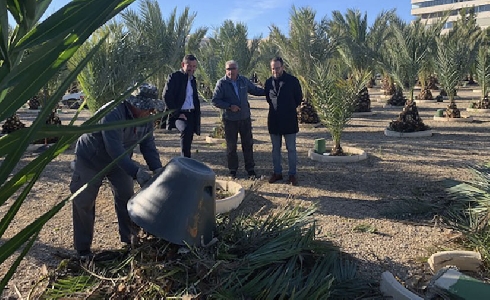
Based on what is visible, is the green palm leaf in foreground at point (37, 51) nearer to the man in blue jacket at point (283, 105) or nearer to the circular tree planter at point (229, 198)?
the circular tree planter at point (229, 198)

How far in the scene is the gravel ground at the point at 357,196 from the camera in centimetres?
412

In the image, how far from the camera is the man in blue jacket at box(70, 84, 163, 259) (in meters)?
3.50

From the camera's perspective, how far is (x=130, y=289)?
2.40m

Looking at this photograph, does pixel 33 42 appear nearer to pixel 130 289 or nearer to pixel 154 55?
pixel 130 289

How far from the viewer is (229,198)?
5379 millimetres

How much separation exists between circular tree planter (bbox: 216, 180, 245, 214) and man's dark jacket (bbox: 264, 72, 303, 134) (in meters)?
1.05

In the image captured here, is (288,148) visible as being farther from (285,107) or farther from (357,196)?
(357,196)

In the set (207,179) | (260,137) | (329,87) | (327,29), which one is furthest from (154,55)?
(207,179)

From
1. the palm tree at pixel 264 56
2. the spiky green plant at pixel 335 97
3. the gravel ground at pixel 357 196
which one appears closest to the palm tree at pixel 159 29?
the gravel ground at pixel 357 196

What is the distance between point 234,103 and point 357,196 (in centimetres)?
216

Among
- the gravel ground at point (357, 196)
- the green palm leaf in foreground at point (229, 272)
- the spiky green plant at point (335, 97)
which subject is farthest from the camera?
the spiky green plant at point (335, 97)

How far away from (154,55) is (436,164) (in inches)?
259

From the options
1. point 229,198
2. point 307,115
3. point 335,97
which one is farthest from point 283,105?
point 307,115

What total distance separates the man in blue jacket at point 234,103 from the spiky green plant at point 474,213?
2.88 meters
